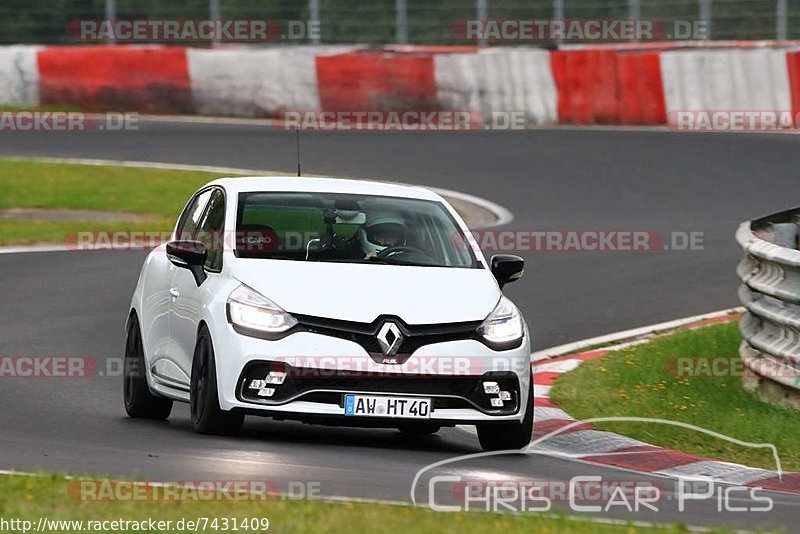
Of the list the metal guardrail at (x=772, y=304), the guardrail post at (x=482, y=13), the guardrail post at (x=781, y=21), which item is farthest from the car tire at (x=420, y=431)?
the guardrail post at (x=482, y=13)

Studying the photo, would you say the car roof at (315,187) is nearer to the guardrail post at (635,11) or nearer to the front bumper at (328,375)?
the front bumper at (328,375)

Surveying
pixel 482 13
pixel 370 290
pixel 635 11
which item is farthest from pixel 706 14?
pixel 370 290

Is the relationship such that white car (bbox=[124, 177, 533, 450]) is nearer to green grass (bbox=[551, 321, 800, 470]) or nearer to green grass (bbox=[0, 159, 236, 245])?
green grass (bbox=[551, 321, 800, 470])

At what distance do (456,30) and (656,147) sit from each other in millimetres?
5377

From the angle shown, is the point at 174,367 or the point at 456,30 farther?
the point at 456,30

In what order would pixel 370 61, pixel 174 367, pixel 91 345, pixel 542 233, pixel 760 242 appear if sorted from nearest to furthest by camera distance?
pixel 174 367 → pixel 760 242 → pixel 91 345 → pixel 542 233 → pixel 370 61

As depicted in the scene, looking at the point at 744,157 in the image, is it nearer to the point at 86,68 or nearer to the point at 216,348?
the point at 86,68

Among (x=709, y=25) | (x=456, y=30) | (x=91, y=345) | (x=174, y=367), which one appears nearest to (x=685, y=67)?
(x=709, y=25)

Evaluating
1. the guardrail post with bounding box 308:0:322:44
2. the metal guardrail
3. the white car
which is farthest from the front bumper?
the guardrail post with bounding box 308:0:322:44

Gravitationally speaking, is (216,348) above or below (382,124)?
above

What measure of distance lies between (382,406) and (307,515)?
7.50 feet

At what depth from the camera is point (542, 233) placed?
19438 mm

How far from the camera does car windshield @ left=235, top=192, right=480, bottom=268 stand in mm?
10195

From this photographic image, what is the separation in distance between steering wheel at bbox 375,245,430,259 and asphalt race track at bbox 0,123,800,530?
1033mm
